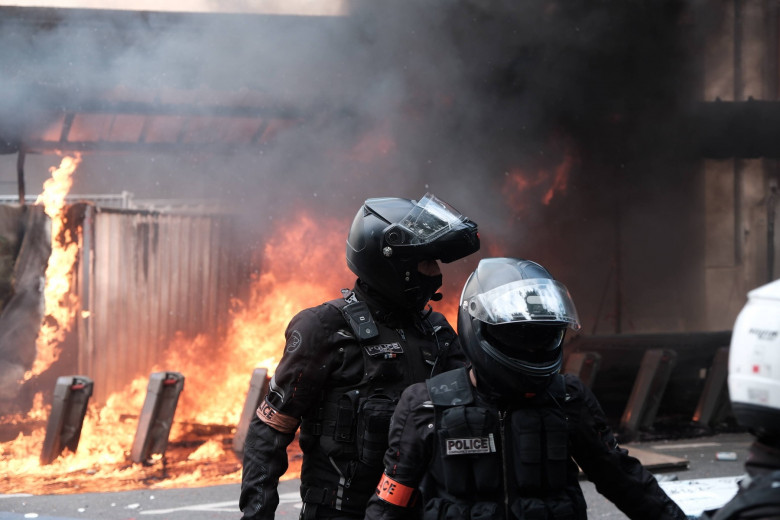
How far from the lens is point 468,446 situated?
2.15 m

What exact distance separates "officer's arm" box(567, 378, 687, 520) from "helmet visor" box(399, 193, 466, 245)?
3.03ft

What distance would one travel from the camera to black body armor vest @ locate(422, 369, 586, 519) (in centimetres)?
213

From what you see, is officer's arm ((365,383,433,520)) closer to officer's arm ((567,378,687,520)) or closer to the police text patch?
the police text patch

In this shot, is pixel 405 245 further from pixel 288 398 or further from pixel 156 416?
pixel 156 416

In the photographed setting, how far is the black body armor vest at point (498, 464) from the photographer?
2.13 m

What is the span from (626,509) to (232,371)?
7.91 meters

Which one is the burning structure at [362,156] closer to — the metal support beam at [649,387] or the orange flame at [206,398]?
the orange flame at [206,398]

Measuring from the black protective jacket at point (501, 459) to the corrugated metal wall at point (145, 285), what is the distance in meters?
7.14

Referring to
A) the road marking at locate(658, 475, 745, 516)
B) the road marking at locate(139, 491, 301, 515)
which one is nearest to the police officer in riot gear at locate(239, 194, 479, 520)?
the road marking at locate(658, 475, 745, 516)

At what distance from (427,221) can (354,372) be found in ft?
2.01

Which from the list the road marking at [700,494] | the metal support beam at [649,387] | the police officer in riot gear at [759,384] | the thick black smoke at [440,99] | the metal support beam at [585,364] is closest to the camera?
the police officer in riot gear at [759,384]

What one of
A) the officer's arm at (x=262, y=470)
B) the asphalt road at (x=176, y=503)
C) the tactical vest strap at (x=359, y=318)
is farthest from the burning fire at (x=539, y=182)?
the officer's arm at (x=262, y=470)

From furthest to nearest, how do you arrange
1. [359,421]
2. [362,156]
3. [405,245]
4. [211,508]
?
[362,156] < [211,508] < [405,245] < [359,421]

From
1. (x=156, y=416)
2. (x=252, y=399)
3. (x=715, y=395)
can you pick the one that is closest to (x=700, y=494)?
(x=252, y=399)
